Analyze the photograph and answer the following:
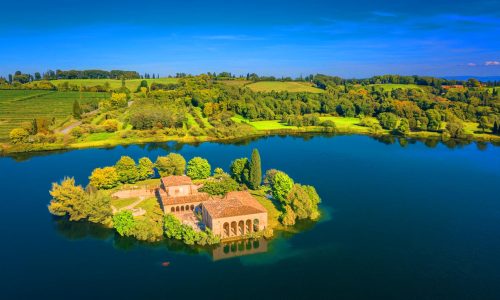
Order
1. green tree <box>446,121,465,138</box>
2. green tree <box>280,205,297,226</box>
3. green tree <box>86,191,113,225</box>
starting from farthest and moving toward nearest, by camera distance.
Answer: green tree <box>446,121,465,138</box>
green tree <box>86,191,113,225</box>
green tree <box>280,205,297,226</box>

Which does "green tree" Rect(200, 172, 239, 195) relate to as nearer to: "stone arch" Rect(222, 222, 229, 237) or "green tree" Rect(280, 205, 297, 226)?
"green tree" Rect(280, 205, 297, 226)

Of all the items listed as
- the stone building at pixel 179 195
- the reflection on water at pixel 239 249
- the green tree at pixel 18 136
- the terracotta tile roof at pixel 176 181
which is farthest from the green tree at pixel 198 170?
the green tree at pixel 18 136

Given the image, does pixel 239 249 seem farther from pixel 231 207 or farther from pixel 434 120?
pixel 434 120

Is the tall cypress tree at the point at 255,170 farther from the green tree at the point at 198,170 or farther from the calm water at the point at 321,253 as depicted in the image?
the calm water at the point at 321,253

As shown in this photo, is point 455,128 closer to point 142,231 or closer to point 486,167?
point 486,167

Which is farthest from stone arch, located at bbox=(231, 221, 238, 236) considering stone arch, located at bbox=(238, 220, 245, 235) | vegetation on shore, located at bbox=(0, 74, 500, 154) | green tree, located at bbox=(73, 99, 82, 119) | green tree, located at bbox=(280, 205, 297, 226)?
green tree, located at bbox=(73, 99, 82, 119)

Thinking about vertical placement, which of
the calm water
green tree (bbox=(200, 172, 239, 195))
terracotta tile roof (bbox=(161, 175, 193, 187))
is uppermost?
terracotta tile roof (bbox=(161, 175, 193, 187))
